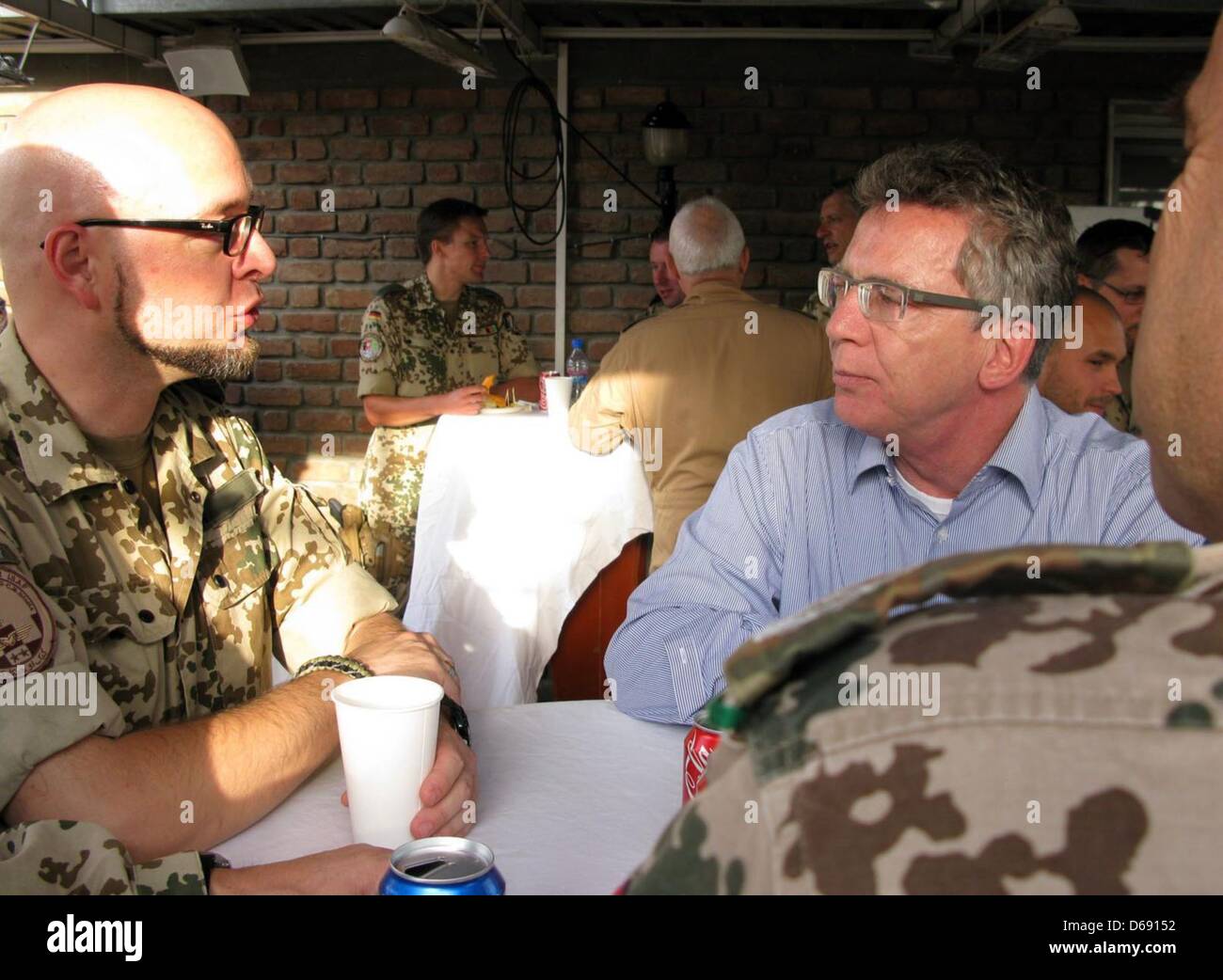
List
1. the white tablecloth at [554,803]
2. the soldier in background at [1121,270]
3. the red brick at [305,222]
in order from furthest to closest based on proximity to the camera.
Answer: the red brick at [305,222]
the soldier in background at [1121,270]
the white tablecloth at [554,803]

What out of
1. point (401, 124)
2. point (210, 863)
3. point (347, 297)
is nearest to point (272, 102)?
point (401, 124)

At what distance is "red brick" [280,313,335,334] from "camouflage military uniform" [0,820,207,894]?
197 inches

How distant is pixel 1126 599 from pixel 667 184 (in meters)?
5.01

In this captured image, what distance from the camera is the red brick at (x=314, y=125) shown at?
554cm

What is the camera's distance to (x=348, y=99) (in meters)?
5.50

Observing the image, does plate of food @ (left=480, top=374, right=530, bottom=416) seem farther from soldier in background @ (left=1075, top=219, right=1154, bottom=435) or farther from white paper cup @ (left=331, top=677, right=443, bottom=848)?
white paper cup @ (left=331, top=677, right=443, bottom=848)

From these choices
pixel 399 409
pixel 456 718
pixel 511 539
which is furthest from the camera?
pixel 399 409

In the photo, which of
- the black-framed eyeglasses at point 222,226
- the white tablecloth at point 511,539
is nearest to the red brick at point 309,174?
the white tablecloth at point 511,539

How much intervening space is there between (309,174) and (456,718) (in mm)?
4937

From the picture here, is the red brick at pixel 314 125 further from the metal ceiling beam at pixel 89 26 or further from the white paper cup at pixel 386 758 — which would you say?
the white paper cup at pixel 386 758

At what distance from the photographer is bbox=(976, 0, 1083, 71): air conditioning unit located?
3695 mm

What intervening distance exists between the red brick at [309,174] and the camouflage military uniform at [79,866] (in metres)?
5.10

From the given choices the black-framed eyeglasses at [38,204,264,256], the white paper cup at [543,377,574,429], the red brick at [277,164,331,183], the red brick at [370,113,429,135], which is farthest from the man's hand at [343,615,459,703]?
the red brick at [277,164,331,183]

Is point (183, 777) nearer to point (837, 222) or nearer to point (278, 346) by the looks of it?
point (837, 222)
